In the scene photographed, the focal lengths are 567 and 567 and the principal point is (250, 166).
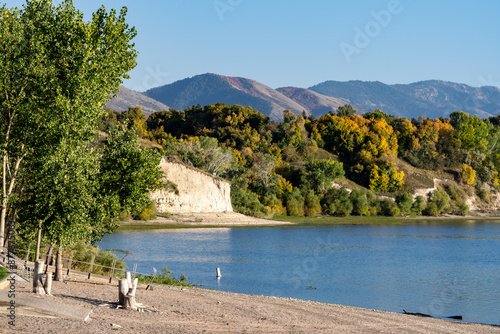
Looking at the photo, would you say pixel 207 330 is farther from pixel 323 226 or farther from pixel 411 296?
pixel 323 226

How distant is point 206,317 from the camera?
20734 mm

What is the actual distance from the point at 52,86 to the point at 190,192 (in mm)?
59960

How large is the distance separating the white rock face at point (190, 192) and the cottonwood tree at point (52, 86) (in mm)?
55959

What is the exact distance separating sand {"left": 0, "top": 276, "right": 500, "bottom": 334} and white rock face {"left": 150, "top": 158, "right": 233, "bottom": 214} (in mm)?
52264

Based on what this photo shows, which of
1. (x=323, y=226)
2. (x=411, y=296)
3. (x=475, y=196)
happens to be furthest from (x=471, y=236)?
(x=475, y=196)

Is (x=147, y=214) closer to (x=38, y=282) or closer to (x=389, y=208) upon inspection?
(x=389, y=208)

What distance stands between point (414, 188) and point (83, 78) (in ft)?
345

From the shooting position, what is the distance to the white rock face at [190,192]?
81625mm

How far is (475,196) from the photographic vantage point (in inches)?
5089

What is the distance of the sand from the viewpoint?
16734mm

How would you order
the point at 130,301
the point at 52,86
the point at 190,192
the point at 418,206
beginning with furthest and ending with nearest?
1. the point at 418,206
2. the point at 190,192
3. the point at 52,86
4. the point at 130,301

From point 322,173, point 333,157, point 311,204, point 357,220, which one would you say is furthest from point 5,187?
point 333,157

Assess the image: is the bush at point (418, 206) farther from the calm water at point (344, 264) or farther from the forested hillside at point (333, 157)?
the calm water at point (344, 264)

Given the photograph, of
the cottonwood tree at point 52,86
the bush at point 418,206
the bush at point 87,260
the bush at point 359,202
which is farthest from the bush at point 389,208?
the cottonwood tree at point 52,86
